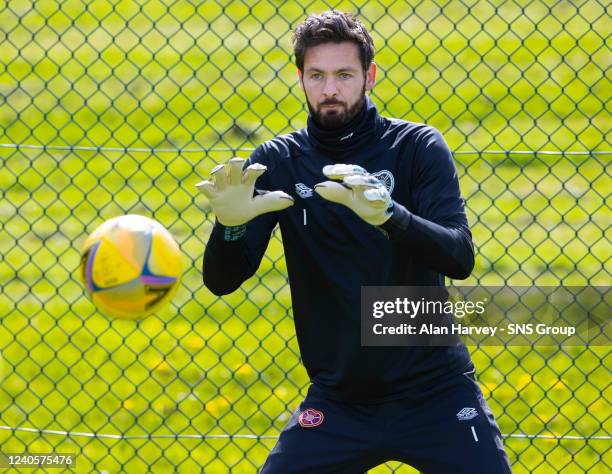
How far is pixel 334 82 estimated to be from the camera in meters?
4.33

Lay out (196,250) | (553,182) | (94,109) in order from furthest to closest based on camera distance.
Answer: (94,109) → (553,182) → (196,250)

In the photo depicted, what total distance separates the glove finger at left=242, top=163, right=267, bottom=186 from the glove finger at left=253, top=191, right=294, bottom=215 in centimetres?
6

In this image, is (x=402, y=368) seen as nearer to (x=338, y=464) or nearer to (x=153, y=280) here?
(x=338, y=464)

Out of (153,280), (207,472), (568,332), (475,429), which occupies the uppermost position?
(153,280)

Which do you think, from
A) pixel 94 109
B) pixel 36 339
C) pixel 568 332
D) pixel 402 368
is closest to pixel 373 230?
pixel 402 368

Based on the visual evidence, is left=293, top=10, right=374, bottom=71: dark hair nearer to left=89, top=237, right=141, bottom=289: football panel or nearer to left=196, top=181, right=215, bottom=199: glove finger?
left=196, top=181, right=215, bottom=199: glove finger

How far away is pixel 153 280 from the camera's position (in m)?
4.30

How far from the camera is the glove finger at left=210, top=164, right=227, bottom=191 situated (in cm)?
402

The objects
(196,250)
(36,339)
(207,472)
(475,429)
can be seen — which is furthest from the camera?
(196,250)

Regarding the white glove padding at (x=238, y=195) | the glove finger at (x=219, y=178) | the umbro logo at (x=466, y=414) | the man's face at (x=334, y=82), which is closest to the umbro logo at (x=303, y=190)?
the man's face at (x=334, y=82)

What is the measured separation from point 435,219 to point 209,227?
177 inches

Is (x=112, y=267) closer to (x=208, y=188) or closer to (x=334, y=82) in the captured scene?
(x=208, y=188)

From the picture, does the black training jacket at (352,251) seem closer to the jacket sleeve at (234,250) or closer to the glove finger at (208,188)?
the jacket sleeve at (234,250)

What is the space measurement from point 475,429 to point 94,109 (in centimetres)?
665
